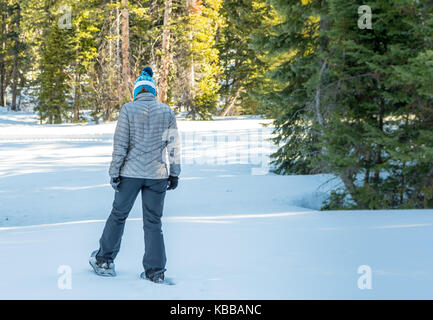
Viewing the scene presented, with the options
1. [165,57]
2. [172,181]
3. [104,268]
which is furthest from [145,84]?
[165,57]

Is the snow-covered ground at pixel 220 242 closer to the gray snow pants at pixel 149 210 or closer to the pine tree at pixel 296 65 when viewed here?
the gray snow pants at pixel 149 210

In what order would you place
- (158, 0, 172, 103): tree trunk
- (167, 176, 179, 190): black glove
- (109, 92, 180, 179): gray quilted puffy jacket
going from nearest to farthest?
(109, 92, 180, 179): gray quilted puffy jacket < (167, 176, 179, 190): black glove < (158, 0, 172, 103): tree trunk

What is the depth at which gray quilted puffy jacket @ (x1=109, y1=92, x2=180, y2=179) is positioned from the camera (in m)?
4.59

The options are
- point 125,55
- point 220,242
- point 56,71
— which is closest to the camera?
point 220,242

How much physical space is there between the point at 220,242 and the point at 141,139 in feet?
7.72

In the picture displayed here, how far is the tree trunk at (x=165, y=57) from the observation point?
26062 mm

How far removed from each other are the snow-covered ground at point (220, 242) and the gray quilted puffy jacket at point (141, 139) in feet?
3.45

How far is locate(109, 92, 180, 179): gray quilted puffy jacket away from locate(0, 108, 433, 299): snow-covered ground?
105cm

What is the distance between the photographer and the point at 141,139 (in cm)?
462

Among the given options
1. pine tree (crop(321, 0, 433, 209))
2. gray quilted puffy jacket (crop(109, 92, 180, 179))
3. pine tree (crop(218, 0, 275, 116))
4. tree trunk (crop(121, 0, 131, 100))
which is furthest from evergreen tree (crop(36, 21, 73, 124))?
gray quilted puffy jacket (crop(109, 92, 180, 179))
